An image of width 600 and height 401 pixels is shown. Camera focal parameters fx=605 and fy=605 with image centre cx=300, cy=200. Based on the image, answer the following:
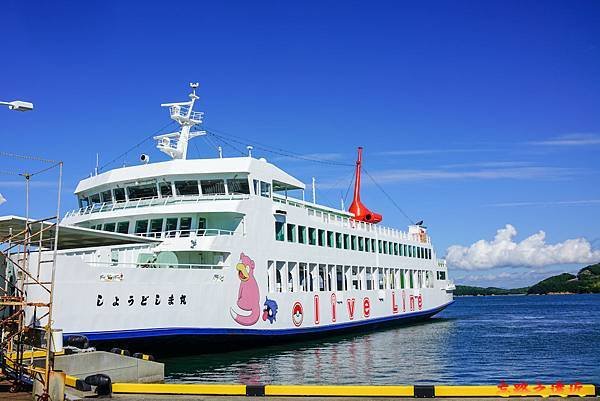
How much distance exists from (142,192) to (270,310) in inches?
308

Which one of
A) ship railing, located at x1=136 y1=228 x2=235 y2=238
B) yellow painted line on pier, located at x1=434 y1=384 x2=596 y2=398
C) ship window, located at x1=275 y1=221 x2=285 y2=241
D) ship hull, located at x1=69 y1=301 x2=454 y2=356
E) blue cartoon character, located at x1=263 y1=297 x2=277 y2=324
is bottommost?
yellow painted line on pier, located at x1=434 y1=384 x2=596 y2=398

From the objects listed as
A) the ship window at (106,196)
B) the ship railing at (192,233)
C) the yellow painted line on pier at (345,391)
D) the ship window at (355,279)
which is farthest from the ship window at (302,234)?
the yellow painted line on pier at (345,391)

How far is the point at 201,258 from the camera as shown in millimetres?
23656

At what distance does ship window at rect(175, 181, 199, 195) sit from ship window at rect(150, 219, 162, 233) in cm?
153

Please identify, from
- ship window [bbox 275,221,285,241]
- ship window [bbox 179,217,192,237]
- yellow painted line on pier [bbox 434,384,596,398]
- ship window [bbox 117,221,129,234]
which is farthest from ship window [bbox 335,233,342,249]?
yellow painted line on pier [bbox 434,384,596,398]

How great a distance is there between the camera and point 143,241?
22266mm

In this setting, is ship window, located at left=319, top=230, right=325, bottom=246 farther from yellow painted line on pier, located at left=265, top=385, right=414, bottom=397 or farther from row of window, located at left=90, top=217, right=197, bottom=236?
yellow painted line on pier, located at left=265, top=385, right=414, bottom=397

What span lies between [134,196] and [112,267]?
834 cm

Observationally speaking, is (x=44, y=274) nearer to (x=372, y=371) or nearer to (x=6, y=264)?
(x=6, y=264)

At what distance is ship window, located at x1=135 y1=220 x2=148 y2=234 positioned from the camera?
25.7 metres

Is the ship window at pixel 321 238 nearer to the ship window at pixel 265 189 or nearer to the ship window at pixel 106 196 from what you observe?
the ship window at pixel 265 189

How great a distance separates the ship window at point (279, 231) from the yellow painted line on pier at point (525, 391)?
15.7 metres

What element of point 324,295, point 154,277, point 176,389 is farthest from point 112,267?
point 324,295

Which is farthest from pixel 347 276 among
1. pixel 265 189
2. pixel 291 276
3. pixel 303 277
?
pixel 265 189
